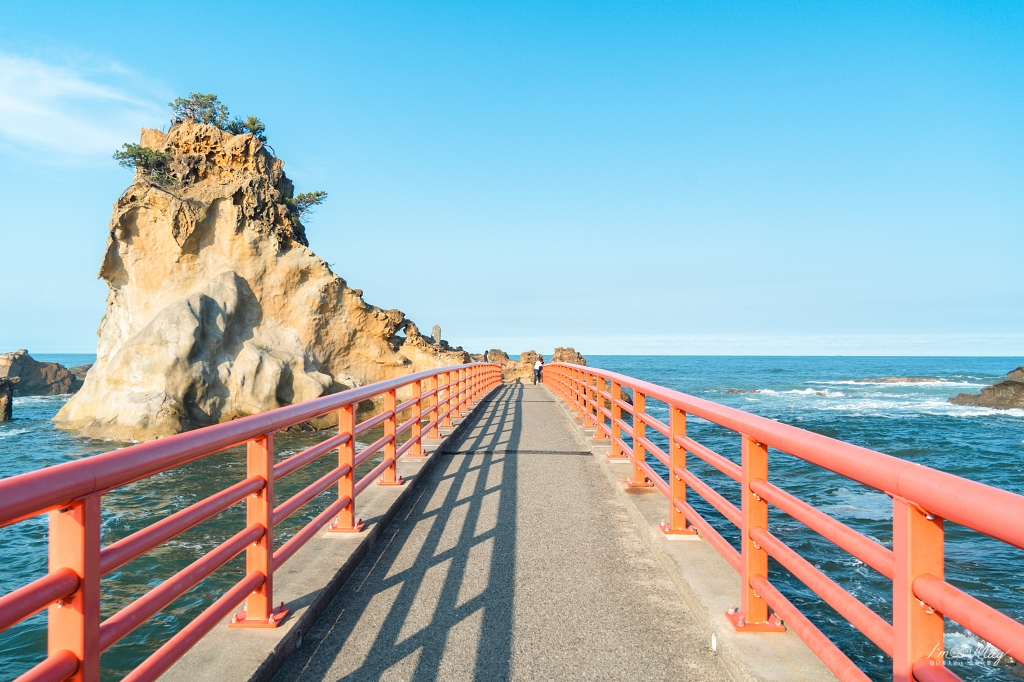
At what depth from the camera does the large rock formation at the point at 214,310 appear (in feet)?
68.6

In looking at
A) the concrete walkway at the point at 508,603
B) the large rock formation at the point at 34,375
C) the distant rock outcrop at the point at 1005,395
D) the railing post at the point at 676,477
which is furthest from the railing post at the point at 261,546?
the large rock formation at the point at 34,375

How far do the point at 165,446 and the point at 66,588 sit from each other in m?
0.61

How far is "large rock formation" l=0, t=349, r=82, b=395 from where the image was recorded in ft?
159

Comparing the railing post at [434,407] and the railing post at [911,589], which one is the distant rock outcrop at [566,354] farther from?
the railing post at [911,589]

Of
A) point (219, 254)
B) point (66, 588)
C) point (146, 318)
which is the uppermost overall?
point (219, 254)

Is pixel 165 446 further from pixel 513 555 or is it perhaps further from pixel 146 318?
pixel 146 318

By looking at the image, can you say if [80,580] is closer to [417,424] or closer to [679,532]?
[679,532]

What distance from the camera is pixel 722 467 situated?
332 centimetres

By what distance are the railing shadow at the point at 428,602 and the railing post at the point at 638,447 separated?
1269 mm

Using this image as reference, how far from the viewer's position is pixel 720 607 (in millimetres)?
3160

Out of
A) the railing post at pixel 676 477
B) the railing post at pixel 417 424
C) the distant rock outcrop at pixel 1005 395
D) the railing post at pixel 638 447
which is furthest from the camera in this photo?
the distant rock outcrop at pixel 1005 395

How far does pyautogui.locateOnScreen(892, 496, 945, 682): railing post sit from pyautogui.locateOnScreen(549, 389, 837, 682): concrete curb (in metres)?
0.97

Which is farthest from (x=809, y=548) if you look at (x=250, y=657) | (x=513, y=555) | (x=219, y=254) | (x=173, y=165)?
(x=173, y=165)

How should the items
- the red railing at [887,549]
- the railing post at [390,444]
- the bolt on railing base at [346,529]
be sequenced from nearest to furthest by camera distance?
1. the red railing at [887,549]
2. the bolt on railing base at [346,529]
3. the railing post at [390,444]
